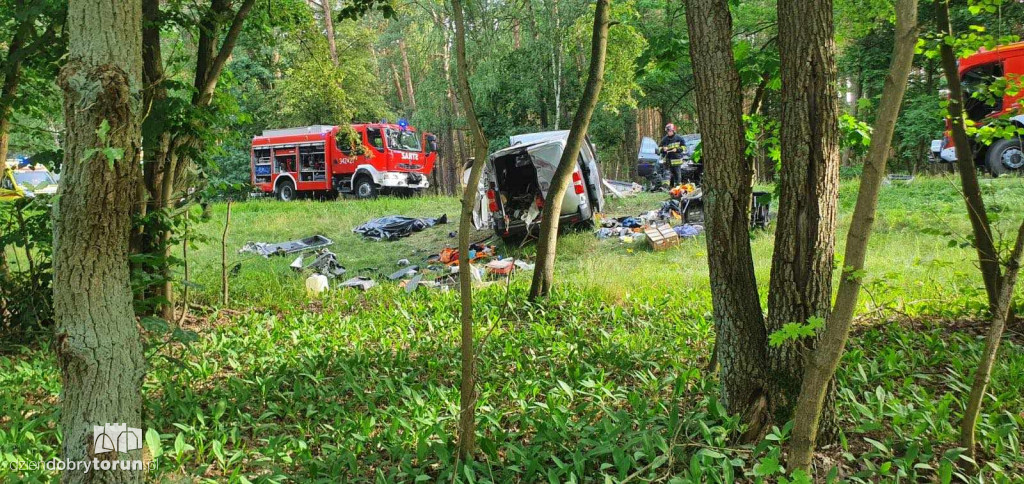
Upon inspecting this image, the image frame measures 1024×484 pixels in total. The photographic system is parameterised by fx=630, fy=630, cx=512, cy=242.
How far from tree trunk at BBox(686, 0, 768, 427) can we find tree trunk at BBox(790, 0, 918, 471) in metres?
0.82

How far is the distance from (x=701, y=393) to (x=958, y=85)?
265cm

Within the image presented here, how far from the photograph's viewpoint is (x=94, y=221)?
2287mm

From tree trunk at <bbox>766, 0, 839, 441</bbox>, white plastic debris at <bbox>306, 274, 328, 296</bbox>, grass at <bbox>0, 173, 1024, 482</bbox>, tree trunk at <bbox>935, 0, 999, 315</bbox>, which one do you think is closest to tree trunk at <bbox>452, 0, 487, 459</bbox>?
grass at <bbox>0, 173, 1024, 482</bbox>

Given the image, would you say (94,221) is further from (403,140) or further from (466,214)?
(403,140)

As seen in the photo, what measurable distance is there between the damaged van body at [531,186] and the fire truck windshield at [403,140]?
9767 mm

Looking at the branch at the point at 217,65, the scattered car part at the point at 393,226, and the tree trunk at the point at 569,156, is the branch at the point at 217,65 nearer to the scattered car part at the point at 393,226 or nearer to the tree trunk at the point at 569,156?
the tree trunk at the point at 569,156

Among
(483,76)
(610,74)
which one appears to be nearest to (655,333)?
(610,74)

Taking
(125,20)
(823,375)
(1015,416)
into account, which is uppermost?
(125,20)

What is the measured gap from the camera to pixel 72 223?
89.6 inches

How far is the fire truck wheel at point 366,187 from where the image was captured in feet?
70.3

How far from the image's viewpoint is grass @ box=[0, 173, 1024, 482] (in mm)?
3018

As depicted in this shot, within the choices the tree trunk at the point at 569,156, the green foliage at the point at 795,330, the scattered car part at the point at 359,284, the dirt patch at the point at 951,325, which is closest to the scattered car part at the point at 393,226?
the scattered car part at the point at 359,284

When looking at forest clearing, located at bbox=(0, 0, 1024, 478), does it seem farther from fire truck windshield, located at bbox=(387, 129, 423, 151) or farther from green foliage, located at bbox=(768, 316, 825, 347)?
fire truck windshield, located at bbox=(387, 129, 423, 151)

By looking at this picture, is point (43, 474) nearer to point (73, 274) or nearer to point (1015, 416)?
point (73, 274)
